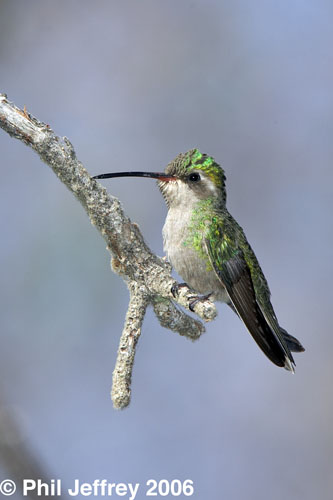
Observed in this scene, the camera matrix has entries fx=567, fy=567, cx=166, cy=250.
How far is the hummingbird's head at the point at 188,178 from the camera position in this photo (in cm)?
390

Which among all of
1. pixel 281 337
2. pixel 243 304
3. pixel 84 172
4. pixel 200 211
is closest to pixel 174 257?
pixel 200 211

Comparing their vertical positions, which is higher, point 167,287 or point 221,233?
point 221,233

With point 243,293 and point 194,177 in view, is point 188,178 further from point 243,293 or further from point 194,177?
point 243,293

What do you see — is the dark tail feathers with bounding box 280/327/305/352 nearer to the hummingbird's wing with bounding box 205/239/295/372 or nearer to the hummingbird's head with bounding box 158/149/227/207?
the hummingbird's wing with bounding box 205/239/295/372

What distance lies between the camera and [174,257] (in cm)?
400

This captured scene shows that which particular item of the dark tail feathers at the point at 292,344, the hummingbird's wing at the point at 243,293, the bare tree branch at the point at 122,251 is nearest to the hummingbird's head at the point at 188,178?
the hummingbird's wing at the point at 243,293

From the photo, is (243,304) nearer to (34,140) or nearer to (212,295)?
(212,295)

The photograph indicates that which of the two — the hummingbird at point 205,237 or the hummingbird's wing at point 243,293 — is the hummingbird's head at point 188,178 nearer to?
the hummingbird at point 205,237

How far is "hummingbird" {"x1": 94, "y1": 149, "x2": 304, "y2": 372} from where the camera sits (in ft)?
12.6

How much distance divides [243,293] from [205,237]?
1.54ft

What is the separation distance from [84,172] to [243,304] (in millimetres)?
1521

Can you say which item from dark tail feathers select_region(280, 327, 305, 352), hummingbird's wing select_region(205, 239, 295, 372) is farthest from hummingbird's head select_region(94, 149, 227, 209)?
dark tail feathers select_region(280, 327, 305, 352)

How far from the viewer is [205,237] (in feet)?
12.8

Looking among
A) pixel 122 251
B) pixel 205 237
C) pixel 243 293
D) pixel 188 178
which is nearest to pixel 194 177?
pixel 188 178
